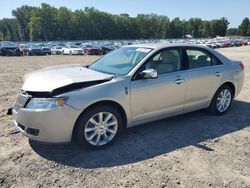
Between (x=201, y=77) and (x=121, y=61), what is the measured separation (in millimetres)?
1588

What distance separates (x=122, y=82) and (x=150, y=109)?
2.45 ft

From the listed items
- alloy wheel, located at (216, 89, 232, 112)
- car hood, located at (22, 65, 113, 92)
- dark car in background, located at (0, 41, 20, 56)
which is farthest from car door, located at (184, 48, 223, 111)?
dark car in background, located at (0, 41, 20, 56)

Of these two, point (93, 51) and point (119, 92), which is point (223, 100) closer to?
point (119, 92)

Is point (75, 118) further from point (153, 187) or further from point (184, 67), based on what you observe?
point (184, 67)

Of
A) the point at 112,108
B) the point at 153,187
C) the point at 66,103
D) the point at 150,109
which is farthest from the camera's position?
the point at 150,109

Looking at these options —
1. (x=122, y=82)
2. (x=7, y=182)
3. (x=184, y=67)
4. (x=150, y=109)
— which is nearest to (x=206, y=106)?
(x=184, y=67)

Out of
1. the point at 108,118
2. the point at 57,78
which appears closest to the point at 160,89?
the point at 108,118

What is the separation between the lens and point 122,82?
410cm

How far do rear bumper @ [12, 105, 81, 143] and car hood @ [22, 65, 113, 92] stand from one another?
0.34 meters

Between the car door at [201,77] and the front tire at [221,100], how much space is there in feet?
0.55

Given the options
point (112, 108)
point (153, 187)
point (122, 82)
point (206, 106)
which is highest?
point (122, 82)

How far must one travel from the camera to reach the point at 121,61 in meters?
4.80

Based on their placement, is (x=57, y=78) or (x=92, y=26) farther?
(x=92, y=26)

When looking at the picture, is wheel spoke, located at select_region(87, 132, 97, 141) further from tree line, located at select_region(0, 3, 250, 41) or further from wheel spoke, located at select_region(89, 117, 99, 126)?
tree line, located at select_region(0, 3, 250, 41)
